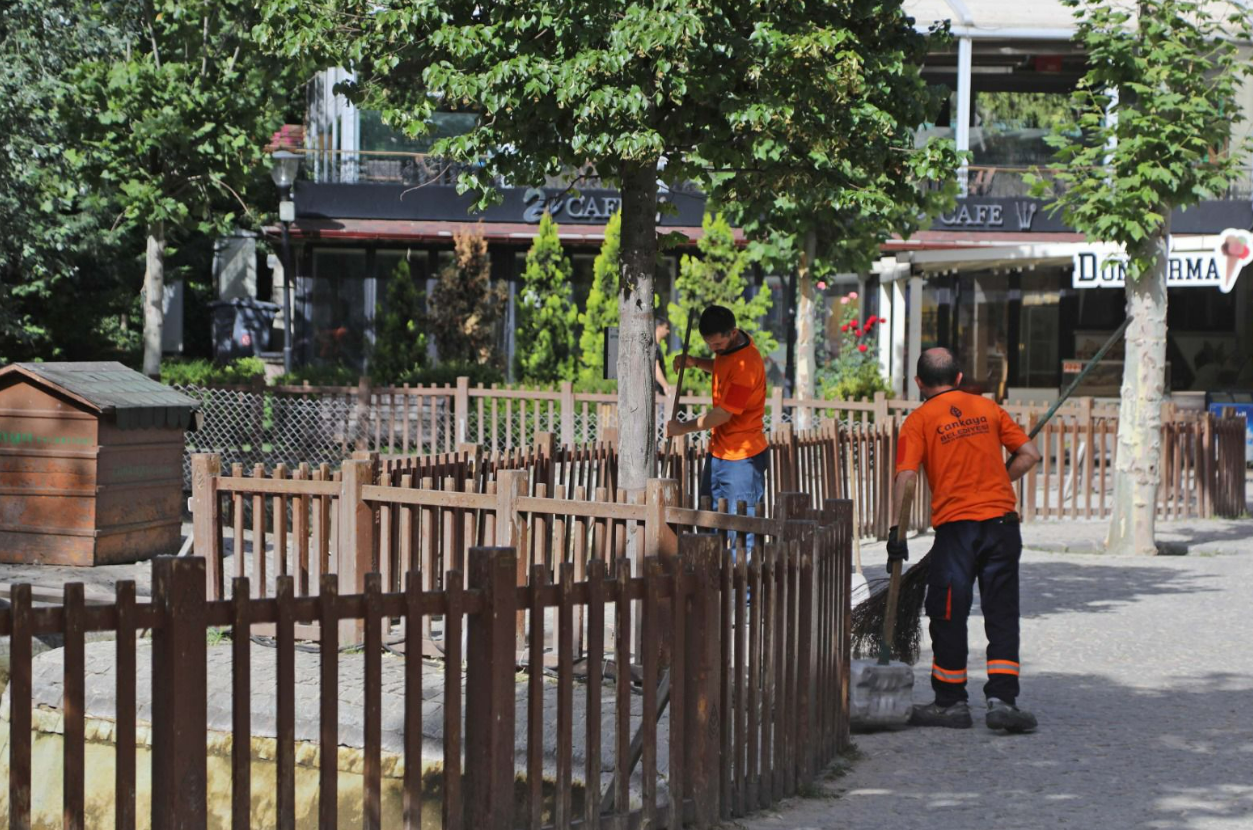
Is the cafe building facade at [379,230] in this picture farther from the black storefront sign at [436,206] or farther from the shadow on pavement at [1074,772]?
the shadow on pavement at [1074,772]

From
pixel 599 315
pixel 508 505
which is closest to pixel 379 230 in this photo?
pixel 599 315

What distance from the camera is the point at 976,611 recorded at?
1050 cm

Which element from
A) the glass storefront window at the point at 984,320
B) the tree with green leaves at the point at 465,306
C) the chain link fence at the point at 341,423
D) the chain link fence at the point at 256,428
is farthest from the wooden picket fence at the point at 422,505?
the glass storefront window at the point at 984,320

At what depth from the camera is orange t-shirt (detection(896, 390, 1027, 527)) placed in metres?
7.08

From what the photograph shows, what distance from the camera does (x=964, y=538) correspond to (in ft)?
23.2

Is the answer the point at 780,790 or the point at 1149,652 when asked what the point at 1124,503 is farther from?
the point at 780,790

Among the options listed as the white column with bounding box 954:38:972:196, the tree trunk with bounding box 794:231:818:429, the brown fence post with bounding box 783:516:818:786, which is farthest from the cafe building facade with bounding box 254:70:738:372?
the brown fence post with bounding box 783:516:818:786

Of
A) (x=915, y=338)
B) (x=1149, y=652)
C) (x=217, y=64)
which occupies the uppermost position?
(x=217, y=64)

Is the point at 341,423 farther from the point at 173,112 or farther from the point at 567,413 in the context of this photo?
the point at 173,112

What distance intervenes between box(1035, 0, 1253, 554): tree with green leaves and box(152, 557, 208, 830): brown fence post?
417 inches

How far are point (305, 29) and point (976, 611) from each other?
5583 millimetres

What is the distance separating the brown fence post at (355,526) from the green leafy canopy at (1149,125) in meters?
7.69

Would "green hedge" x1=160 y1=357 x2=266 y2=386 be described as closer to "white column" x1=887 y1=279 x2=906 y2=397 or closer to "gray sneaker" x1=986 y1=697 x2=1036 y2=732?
"white column" x1=887 y1=279 x2=906 y2=397

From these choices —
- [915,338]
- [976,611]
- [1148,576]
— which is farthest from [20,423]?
[915,338]
